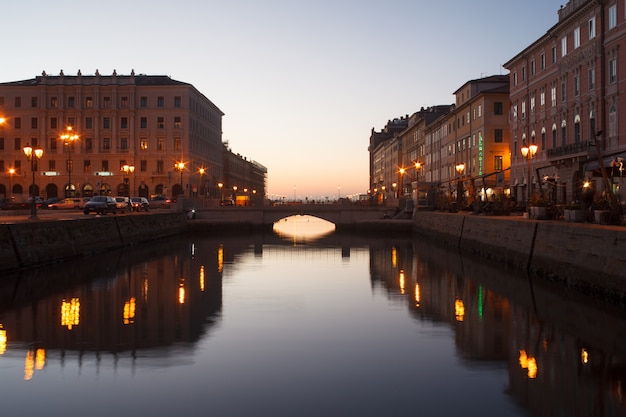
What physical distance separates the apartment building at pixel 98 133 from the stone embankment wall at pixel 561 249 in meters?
71.6

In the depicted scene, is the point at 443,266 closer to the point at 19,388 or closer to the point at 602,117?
the point at 602,117

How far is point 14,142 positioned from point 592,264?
4027 inches

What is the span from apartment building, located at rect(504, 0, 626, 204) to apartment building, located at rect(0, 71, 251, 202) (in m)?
58.4

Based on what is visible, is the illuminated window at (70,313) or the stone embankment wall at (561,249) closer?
the illuminated window at (70,313)

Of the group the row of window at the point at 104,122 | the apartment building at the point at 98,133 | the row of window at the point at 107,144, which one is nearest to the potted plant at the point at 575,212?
the apartment building at the point at 98,133

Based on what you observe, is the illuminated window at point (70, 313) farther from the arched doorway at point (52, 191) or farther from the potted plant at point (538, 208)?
the arched doorway at point (52, 191)

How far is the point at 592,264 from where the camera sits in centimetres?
2197

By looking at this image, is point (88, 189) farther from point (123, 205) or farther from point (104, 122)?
point (123, 205)

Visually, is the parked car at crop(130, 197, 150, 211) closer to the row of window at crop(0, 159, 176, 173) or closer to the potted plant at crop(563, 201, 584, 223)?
the row of window at crop(0, 159, 176, 173)

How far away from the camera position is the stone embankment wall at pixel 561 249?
20266 millimetres

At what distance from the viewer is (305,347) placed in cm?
1589

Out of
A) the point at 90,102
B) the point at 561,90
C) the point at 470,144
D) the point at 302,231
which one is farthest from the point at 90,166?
the point at 561,90

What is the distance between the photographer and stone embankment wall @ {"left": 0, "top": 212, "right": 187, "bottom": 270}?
2875cm

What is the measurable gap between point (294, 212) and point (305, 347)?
65962mm
